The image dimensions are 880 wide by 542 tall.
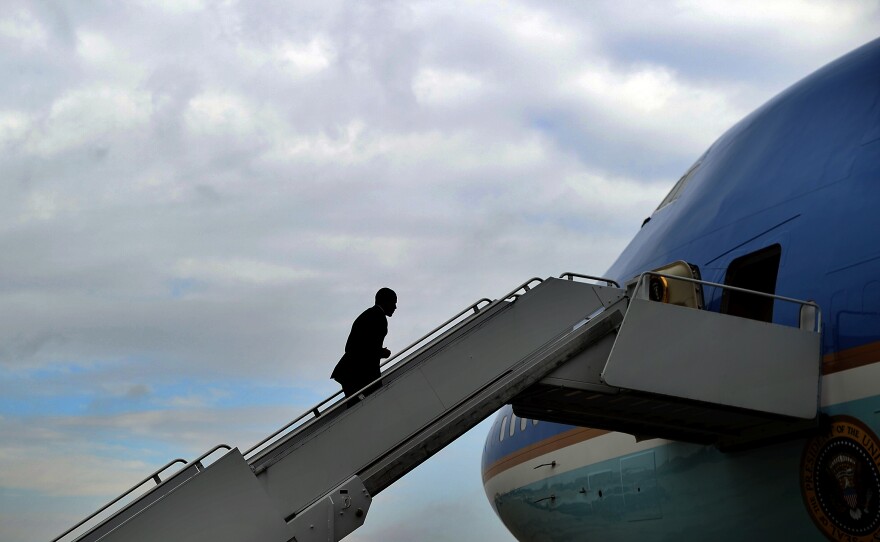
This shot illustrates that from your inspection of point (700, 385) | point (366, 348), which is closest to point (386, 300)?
point (366, 348)

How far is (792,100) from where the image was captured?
11.6 meters

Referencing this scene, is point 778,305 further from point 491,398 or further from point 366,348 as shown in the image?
point 366,348

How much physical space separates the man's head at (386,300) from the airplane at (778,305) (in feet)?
6.12

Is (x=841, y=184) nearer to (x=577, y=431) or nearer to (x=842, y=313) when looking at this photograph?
(x=842, y=313)

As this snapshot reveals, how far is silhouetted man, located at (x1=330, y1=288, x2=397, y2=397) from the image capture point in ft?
31.4

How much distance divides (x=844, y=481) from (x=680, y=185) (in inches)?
254

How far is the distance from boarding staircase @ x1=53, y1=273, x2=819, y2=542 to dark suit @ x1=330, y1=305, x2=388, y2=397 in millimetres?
261

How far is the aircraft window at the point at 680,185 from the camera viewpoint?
13.9 m

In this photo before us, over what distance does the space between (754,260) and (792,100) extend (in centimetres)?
238

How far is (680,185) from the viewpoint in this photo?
46.9 ft

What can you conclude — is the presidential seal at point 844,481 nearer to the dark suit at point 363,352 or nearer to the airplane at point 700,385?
the airplane at point 700,385

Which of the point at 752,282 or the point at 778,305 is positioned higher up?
the point at 752,282

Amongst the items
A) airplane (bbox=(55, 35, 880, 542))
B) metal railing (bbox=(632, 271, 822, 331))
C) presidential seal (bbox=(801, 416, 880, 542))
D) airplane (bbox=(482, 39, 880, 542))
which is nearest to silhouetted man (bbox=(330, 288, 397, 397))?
airplane (bbox=(55, 35, 880, 542))

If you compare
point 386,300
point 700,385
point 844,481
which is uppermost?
point 386,300
